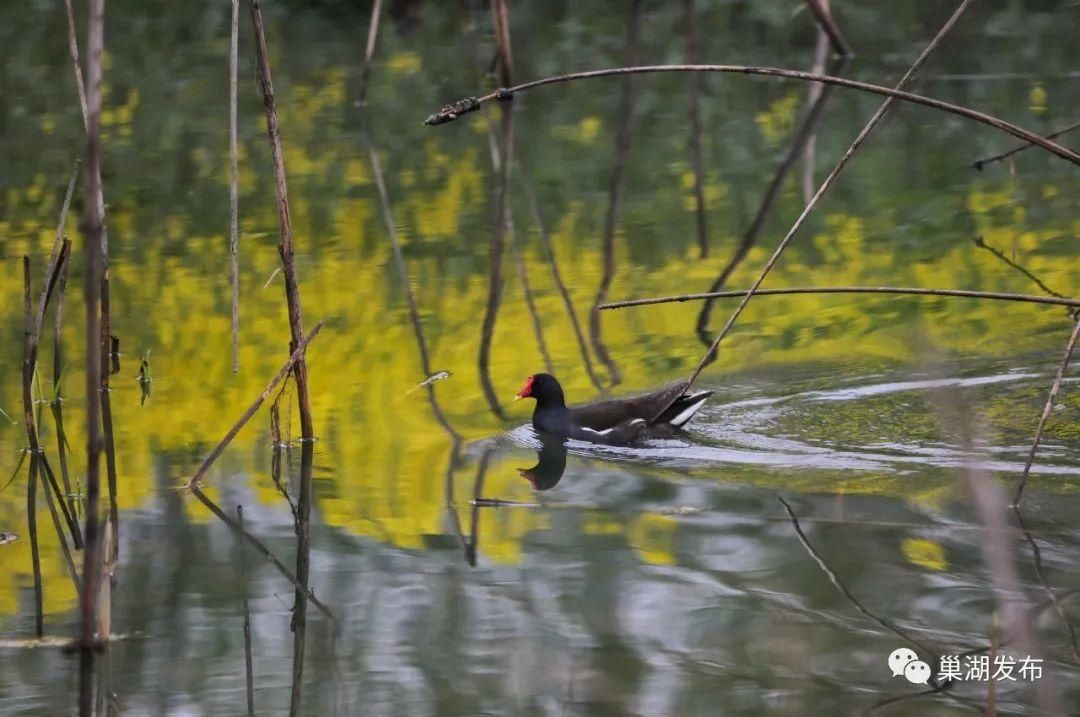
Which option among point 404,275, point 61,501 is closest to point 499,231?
point 404,275

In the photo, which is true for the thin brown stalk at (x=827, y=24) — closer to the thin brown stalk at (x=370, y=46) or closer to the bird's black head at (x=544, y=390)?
the thin brown stalk at (x=370, y=46)

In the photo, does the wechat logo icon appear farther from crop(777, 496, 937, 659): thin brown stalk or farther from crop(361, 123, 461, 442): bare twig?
crop(361, 123, 461, 442): bare twig

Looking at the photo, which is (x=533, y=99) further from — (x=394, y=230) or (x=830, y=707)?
(x=830, y=707)

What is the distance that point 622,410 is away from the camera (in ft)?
23.5

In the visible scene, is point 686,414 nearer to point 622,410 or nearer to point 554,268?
point 622,410

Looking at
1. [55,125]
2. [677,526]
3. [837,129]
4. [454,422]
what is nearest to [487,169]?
[837,129]

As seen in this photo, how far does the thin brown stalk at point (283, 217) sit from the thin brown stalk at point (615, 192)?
1871 mm

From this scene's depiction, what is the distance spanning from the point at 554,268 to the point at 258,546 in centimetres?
330

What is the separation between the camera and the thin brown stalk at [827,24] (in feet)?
47.4

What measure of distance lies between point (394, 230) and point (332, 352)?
105 inches

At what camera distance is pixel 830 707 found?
4.09m

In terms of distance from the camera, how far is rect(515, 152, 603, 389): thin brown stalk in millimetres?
8203

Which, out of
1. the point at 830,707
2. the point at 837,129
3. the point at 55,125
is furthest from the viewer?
the point at 55,125

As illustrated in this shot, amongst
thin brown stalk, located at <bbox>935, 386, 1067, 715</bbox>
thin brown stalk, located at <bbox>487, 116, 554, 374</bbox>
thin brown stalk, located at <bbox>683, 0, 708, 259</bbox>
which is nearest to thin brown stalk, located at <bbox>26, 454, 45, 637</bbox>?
thin brown stalk, located at <bbox>487, 116, 554, 374</bbox>
